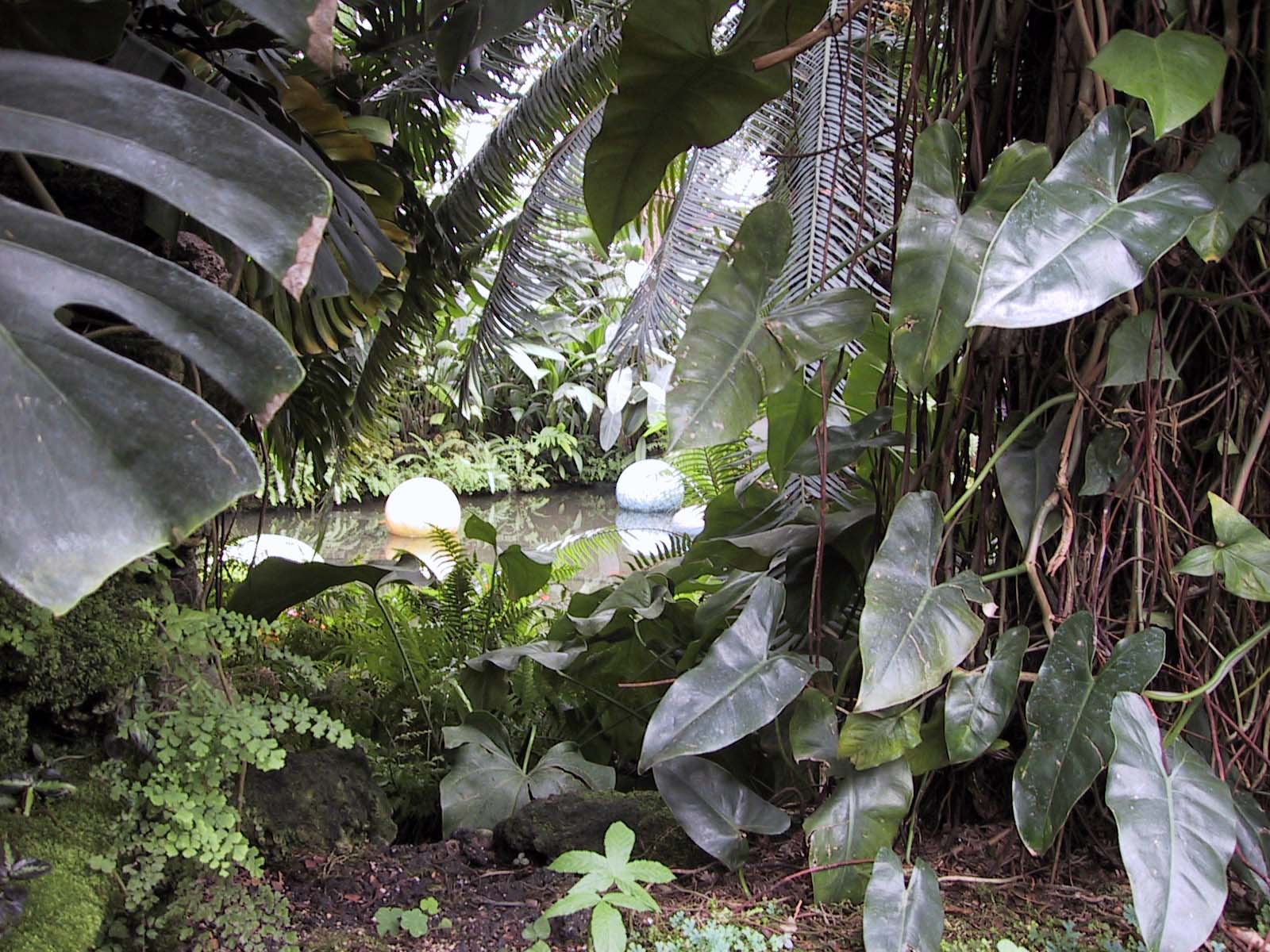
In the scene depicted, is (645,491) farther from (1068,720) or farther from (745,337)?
(1068,720)

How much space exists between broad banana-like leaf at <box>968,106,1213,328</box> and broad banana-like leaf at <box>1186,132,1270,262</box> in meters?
0.06

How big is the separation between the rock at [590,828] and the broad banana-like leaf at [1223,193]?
3.43 ft

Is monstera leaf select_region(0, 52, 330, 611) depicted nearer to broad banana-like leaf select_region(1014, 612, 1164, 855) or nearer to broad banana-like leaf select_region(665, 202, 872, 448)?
broad banana-like leaf select_region(665, 202, 872, 448)

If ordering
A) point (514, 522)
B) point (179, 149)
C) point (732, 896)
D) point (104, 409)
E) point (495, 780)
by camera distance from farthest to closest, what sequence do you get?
point (514, 522) < point (495, 780) < point (732, 896) < point (179, 149) < point (104, 409)

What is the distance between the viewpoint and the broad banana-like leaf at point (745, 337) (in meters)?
1.05

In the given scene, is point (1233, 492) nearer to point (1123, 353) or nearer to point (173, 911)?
point (1123, 353)

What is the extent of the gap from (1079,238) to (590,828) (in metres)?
1.07

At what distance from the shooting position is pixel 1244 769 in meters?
1.22

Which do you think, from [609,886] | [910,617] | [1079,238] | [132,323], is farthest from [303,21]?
[609,886]

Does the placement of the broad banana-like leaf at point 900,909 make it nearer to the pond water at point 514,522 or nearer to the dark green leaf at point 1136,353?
the dark green leaf at point 1136,353

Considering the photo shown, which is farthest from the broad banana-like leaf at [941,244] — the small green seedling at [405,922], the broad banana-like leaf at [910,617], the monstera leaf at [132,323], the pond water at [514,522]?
the pond water at [514,522]

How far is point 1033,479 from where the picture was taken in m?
1.18

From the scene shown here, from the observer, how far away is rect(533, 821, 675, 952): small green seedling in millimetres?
988

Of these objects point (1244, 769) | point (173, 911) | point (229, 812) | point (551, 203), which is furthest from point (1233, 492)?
point (551, 203)
